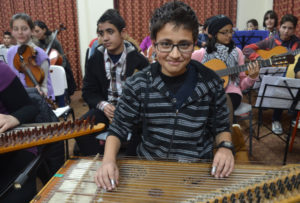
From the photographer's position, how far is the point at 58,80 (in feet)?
11.5

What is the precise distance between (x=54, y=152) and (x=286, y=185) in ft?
5.73

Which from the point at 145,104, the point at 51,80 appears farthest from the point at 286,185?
the point at 51,80

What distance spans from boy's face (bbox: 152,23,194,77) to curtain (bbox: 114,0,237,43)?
603 cm

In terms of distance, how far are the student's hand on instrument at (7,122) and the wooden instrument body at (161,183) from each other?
0.61 m

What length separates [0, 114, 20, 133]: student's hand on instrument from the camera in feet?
4.83

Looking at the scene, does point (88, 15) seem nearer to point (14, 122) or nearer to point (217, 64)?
point (217, 64)

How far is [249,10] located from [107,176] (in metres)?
7.43

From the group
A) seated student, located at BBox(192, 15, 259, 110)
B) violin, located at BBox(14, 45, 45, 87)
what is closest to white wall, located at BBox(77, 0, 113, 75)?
violin, located at BBox(14, 45, 45, 87)

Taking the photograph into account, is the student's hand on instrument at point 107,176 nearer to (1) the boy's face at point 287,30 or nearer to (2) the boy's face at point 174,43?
(2) the boy's face at point 174,43

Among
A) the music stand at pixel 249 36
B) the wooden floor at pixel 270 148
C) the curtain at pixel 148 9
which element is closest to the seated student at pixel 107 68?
the wooden floor at pixel 270 148

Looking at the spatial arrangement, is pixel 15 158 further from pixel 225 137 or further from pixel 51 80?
pixel 51 80

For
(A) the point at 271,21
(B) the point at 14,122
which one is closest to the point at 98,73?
(B) the point at 14,122

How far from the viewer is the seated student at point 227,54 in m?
2.97

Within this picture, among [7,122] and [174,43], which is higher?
[174,43]
